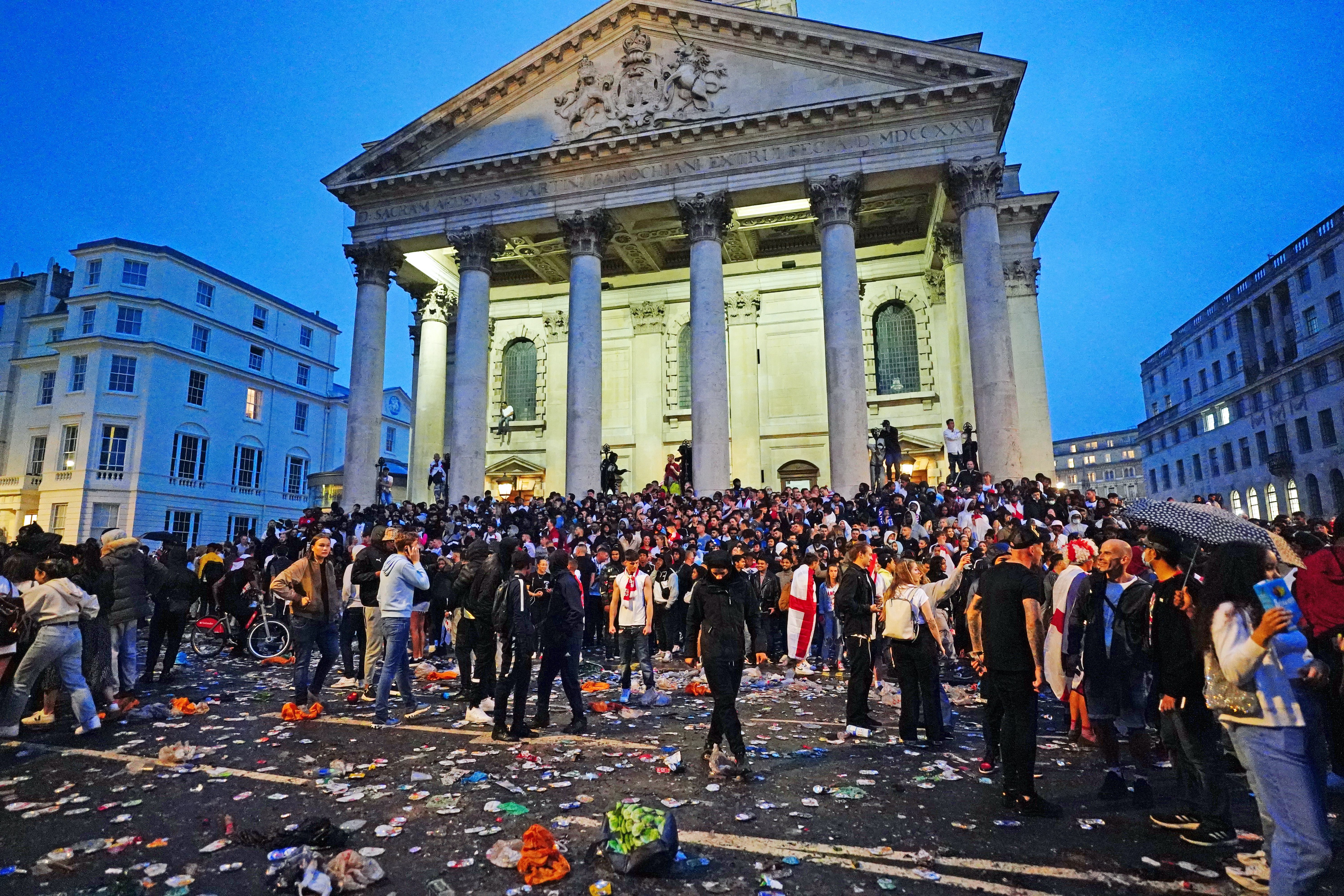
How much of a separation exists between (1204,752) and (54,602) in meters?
9.84

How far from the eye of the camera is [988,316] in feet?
72.1

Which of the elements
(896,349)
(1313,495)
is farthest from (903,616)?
(1313,495)

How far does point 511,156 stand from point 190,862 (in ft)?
84.8

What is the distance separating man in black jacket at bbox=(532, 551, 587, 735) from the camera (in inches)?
296

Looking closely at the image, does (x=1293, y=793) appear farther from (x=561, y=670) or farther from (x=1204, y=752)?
(x=561, y=670)

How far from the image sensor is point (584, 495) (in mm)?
23516

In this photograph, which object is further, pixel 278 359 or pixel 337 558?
pixel 278 359

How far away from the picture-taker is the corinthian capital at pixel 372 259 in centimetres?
2772

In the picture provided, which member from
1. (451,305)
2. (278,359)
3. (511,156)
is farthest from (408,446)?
(511,156)

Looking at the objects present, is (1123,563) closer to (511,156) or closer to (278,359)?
(511,156)

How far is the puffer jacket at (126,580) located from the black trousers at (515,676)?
495cm

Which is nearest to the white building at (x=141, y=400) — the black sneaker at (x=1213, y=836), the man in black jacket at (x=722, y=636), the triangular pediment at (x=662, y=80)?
the triangular pediment at (x=662, y=80)

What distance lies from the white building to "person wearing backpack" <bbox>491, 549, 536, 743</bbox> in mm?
32817

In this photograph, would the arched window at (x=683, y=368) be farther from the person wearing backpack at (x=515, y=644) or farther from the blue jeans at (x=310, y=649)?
the person wearing backpack at (x=515, y=644)
